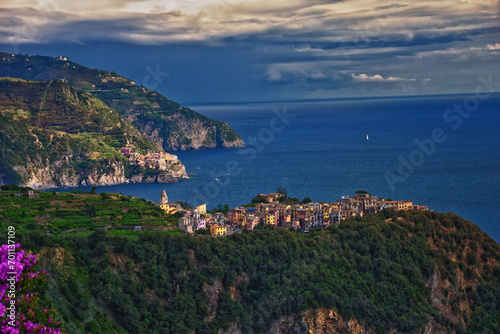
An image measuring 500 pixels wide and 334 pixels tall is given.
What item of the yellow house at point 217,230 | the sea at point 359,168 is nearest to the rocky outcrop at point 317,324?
the yellow house at point 217,230

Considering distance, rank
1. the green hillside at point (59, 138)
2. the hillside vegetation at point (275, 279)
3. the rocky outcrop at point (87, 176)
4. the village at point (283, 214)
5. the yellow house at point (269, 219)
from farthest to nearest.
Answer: the green hillside at point (59, 138) → the rocky outcrop at point (87, 176) → the yellow house at point (269, 219) → the village at point (283, 214) → the hillside vegetation at point (275, 279)

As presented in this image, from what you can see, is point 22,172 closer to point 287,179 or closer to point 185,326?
point 287,179

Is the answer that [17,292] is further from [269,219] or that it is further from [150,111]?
[150,111]

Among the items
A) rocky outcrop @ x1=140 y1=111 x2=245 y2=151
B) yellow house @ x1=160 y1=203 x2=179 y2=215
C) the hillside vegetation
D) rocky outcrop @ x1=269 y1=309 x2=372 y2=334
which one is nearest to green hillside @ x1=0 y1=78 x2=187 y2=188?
rocky outcrop @ x1=140 y1=111 x2=245 y2=151

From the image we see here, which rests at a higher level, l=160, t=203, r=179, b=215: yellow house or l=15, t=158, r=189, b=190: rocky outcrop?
l=160, t=203, r=179, b=215: yellow house

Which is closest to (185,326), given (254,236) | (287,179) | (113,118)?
(254,236)

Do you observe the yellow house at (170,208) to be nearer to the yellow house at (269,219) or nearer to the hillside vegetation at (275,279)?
the hillside vegetation at (275,279)

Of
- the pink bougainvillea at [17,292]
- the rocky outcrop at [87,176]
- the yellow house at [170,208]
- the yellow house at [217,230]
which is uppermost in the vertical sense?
the pink bougainvillea at [17,292]

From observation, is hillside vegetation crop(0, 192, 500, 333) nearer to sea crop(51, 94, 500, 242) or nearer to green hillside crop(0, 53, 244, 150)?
sea crop(51, 94, 500, 242)
